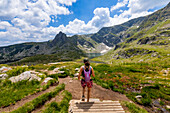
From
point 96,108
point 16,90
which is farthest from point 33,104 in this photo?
point 96,108

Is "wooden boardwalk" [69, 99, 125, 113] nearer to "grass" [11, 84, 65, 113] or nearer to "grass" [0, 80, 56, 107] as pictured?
"grass" [11, 84, 65, 113]

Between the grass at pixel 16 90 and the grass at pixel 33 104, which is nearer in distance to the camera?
the grass at pixel 33 104

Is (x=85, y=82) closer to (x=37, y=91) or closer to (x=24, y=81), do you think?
(x=37, y=91)

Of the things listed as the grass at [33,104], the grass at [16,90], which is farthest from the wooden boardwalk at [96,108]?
the grass at [16,90]

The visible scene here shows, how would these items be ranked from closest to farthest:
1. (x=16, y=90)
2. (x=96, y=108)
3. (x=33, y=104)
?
(x=96, y=108) < (x=33, y=104) < (x=16, y=90)

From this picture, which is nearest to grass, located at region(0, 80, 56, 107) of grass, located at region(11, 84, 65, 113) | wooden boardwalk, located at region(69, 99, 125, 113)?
grass, located at region(11, 84, 65, 113)

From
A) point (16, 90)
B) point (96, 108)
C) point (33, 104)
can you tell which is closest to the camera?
point (96, 108)

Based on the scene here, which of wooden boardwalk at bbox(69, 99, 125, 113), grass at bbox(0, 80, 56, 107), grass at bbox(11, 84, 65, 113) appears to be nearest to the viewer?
wooden boardwalk at bbox(69, 99, 125, 113)

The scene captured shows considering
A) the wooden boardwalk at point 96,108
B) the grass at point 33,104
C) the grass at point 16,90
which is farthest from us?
the grass at point 16,90

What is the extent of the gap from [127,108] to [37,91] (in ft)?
38.4

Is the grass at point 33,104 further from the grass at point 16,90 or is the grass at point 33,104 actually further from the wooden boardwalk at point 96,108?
the wooden boardwalk at point 96,108

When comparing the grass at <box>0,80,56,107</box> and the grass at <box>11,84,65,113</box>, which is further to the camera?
the grass at <box>0,80,56,107</box>

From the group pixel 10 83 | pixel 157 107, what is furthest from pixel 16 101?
pixel 157 107

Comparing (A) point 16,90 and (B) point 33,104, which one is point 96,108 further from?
(A) point 16,90
